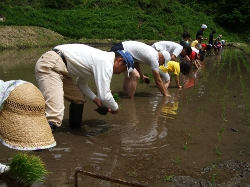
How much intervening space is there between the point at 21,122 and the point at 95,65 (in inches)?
66.1

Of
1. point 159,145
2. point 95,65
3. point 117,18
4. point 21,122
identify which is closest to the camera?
point 21,122

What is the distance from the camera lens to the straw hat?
2.15 metres

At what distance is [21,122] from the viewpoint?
216 centimetres

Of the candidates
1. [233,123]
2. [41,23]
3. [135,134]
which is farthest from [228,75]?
[41,23]

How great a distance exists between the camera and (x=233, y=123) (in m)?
4.79

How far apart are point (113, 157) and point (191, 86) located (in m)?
4.79

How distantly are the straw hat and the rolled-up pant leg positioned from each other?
57.1 inches

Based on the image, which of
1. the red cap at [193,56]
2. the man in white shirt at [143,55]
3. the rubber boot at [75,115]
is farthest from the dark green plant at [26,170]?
the red cap at [193,56]

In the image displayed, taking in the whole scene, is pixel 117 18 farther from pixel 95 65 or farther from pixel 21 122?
pixel 21 122

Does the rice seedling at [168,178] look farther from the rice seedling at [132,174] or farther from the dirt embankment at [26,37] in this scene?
the dirt embankment at [26,37]

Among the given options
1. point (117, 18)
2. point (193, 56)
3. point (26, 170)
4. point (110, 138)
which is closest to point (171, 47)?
point (193, 56)

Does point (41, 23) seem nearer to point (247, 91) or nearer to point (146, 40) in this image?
point (146, 40)

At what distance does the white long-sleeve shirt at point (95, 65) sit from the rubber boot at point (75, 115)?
1.33ft

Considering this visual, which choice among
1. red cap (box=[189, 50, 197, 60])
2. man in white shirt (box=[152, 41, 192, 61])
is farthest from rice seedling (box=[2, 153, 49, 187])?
red cap (box=[189, 50, 197, 60])
